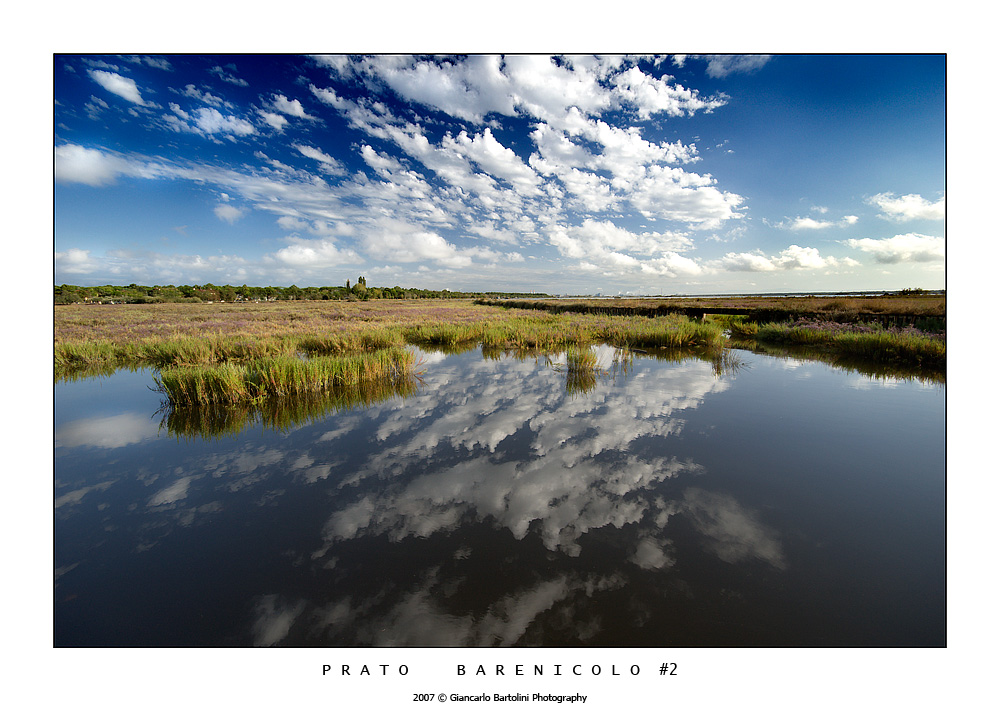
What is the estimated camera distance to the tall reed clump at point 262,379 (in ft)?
27.9

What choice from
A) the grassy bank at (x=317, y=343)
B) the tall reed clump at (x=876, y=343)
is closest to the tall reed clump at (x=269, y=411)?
the grassy bank at (x=317, y=343)

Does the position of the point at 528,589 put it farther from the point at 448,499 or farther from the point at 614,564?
the point at 448,499

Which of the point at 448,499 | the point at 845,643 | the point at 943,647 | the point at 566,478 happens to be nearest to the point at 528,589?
the point at 448,499

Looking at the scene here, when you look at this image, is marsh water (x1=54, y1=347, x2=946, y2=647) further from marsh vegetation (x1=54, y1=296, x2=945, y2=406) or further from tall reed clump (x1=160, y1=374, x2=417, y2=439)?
marsh vegetation (x1=54, y1=296, x2=945, y2=406)

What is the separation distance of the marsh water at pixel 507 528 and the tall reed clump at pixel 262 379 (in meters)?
1.07

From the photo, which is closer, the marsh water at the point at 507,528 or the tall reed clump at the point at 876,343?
the marsh water at the point at 507,528

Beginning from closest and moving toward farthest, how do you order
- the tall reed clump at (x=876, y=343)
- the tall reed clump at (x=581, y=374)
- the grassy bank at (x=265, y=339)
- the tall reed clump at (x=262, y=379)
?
the tall reed clump at (x=262, y=379)
the tall reed clump at (x=581, y=374)
the tall reed clump at (x=876, y=343)
the grassy bank at (x=265, y=339)

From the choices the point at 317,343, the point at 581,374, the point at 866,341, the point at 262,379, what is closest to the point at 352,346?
the point at 317,343

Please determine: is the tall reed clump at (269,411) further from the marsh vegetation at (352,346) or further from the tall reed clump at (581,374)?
the tall reed clump at (581,374)

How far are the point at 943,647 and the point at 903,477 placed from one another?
9.07ft

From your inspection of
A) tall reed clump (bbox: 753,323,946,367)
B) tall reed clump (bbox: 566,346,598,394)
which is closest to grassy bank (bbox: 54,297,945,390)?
tall reed clump (bbox: 753,323,946,367)

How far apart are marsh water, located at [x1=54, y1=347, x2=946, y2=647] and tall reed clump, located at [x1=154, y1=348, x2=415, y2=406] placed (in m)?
1.07

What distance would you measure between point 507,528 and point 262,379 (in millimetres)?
8425

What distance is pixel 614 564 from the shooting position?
10.4 ft
